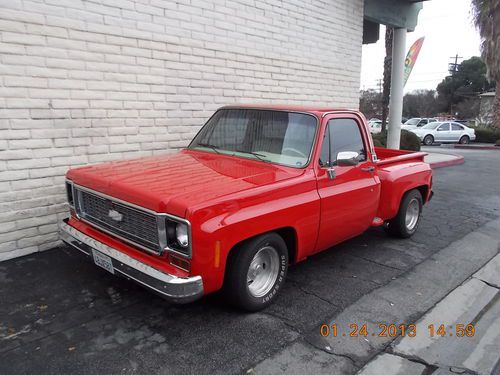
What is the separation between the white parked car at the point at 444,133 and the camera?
25.3 m

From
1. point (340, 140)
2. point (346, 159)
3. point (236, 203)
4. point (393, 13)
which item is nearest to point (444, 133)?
point (393, 13)

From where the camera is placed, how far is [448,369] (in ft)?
9.66

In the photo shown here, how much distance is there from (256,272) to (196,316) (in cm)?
63

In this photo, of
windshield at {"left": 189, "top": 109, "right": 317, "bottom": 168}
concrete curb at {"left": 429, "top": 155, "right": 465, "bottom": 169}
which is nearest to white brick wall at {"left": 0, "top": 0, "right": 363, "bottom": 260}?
windshield at {"left": 189, "top": 109, "right": 317, "bottom": 168}

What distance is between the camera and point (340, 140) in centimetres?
434

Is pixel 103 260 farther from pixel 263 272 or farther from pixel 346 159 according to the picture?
pixel 346 159

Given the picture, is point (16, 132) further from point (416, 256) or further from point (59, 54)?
point (416, 256)

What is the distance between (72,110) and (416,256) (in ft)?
14.8

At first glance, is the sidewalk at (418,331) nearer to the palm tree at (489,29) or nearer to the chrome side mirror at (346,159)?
the chrome side mirror at (346,159)

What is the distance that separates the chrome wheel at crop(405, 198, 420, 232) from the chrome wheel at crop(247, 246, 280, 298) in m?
2.77

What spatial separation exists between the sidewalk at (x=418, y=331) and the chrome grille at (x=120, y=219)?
1.23m

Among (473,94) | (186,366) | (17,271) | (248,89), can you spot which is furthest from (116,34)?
(473,94)

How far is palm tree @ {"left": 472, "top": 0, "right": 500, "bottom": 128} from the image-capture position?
2194cm

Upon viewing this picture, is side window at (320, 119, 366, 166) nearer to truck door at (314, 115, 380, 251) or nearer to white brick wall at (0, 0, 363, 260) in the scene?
truck door at (314, 115, 380, 251)
